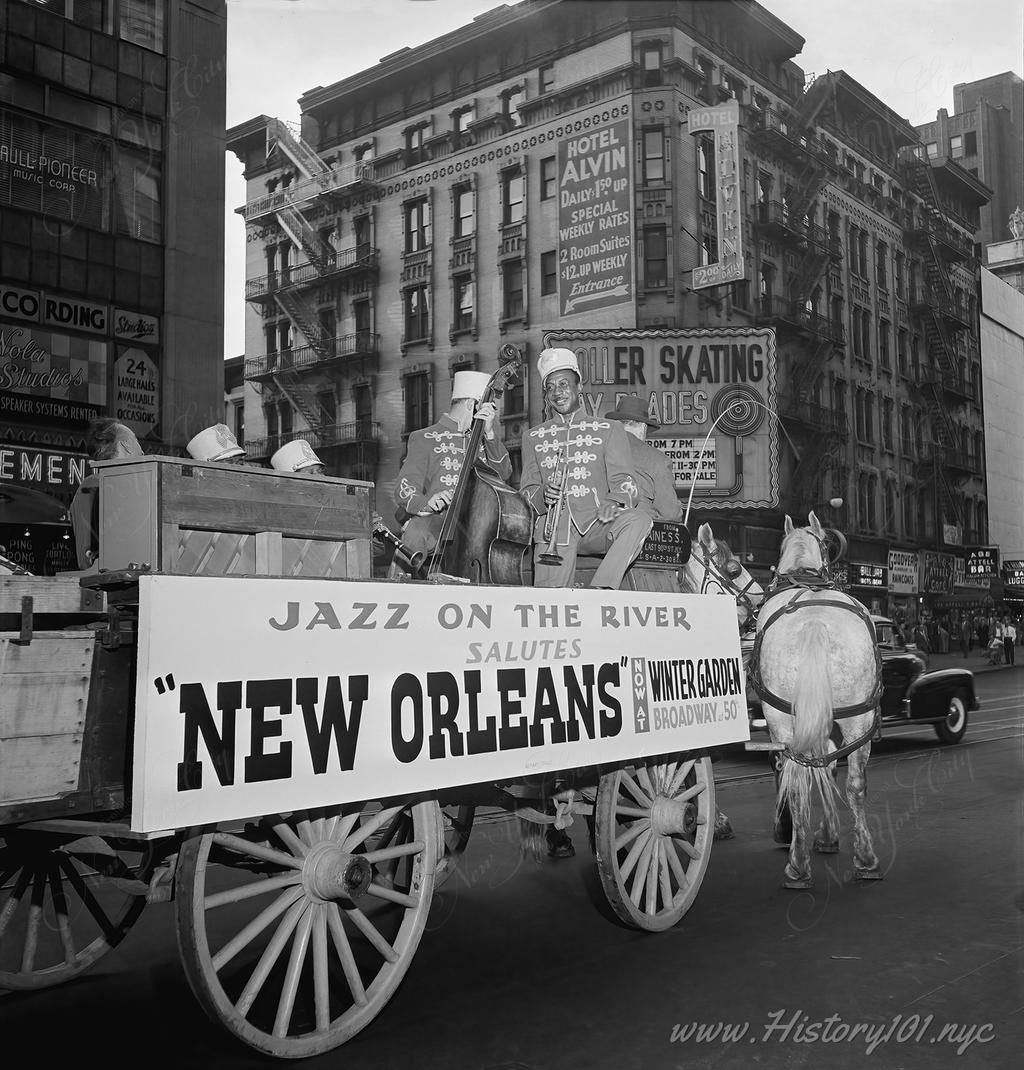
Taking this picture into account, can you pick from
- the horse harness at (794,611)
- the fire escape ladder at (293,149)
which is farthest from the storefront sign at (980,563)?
the horse harness at (794,611)

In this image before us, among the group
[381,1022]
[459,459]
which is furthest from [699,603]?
[381,1022]

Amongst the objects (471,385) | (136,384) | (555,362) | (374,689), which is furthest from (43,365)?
(374,689)

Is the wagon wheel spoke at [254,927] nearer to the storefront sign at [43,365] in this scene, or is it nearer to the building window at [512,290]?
the storefront sign at [43,365]

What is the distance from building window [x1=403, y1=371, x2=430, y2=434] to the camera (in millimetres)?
26297

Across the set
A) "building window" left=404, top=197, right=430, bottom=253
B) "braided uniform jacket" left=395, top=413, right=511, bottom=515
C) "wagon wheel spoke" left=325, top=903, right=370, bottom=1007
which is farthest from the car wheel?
"building window" left=404, top=197, right=430, bottom=253

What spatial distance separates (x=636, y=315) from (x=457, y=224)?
5.66m

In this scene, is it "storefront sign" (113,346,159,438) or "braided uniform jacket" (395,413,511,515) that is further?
"storefront sign" (113,346,159,438)

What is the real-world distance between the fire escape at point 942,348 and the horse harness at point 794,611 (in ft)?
45.9

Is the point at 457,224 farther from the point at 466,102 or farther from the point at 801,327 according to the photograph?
the point at 801,327

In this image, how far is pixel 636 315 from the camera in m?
28.4

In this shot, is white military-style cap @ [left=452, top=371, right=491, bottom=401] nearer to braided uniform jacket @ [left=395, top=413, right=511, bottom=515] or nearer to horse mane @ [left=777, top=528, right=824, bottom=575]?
braided uniform jacket @ [left=395, top=413, right=511, bottom=515]

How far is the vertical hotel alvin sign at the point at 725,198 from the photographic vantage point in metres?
26.9

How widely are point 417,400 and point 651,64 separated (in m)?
9.78

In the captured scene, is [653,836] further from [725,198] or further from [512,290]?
[725,198]
